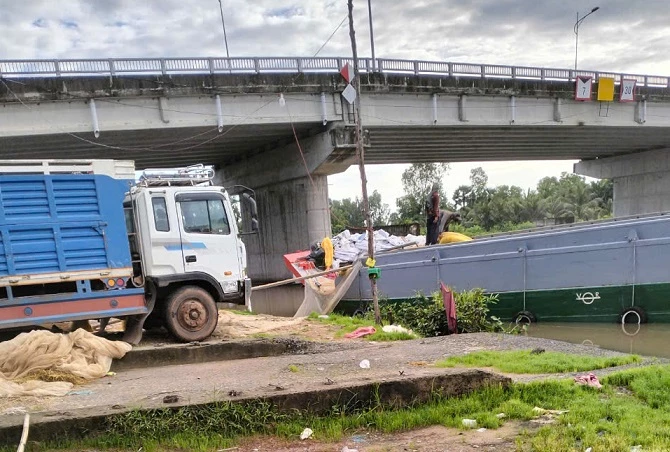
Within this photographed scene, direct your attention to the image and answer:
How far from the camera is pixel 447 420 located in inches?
164

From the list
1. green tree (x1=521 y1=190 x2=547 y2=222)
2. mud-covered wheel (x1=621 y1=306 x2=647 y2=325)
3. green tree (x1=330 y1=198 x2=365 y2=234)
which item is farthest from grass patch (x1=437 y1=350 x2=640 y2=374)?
green tree (x1=330 y1=198 x2=365 y2=234)

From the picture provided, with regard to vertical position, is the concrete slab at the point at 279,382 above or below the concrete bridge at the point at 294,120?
below

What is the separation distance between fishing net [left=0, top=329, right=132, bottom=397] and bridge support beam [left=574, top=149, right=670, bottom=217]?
3326cm

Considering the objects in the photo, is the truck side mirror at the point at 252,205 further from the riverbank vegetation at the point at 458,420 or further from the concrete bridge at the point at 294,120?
the concrete bridge at the point at 294,120

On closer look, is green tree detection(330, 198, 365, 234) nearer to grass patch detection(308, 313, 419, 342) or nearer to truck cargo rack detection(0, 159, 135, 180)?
grass patch detection(308, 313, 419, 342)

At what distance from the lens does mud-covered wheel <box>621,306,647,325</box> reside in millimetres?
11383

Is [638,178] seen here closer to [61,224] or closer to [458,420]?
[458,420]

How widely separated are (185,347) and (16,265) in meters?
2.70

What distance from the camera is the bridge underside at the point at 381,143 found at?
57.7 feet

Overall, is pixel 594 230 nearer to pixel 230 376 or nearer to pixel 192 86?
pixel 230 376

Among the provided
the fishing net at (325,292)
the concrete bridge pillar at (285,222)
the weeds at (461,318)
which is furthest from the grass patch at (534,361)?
the concrete bridge pillar at (285,222)

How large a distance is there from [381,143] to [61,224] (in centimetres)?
1829

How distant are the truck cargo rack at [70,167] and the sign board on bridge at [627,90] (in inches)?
967

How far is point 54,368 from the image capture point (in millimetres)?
5898
